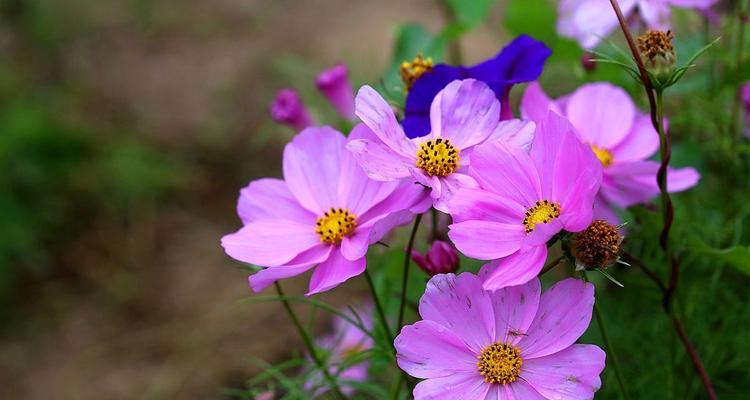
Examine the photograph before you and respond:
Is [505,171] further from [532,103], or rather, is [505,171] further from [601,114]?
[601,114]

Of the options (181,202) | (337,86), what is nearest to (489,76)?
(337,86)

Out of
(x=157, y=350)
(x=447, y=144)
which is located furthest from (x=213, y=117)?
(x=447, y=144)

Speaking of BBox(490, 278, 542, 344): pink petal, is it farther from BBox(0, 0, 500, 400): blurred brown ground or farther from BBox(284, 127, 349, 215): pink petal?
BBox(0, 0, 500, 400): blurred brown ground

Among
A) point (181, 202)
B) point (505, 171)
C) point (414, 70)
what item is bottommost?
point (505, 171)

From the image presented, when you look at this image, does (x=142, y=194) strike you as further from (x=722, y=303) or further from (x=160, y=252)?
(x=722, y=303)

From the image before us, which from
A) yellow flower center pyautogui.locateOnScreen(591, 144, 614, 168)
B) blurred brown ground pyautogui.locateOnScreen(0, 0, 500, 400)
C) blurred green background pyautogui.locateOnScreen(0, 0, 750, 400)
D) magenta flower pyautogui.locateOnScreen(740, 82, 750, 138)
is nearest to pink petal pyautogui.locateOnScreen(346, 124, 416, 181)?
yellow flower center pyautogui.locateOnScreen(591, 144, 614, 168)

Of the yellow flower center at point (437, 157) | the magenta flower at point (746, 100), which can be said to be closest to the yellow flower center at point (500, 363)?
the yellow flower center at point (437, 157)
